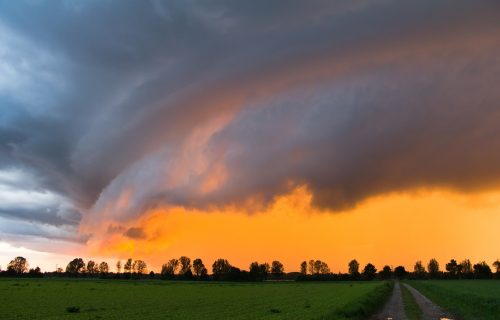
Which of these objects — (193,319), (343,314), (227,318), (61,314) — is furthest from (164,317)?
(343,314)

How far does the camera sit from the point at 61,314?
47.1 m

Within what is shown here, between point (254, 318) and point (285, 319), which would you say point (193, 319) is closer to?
point (254, 318)

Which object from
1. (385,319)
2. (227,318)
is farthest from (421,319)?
(227,318)

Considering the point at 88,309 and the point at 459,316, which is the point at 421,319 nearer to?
the point at 459,316

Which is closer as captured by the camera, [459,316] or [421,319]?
[421,319]

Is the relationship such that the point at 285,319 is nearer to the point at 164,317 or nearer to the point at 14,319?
the point at 164,317

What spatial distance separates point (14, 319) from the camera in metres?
42.5

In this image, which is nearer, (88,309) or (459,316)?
(459,316)

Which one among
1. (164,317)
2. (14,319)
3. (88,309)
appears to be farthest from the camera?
(88,309)

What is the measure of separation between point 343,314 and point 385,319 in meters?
4.39

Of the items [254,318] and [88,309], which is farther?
[88,309]

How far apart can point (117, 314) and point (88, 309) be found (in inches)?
289

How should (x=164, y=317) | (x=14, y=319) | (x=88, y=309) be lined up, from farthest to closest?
(x=88, y=309)
(x=164, y=317)
(x=14, y=319)

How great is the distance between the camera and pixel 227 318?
4428 centimetres
